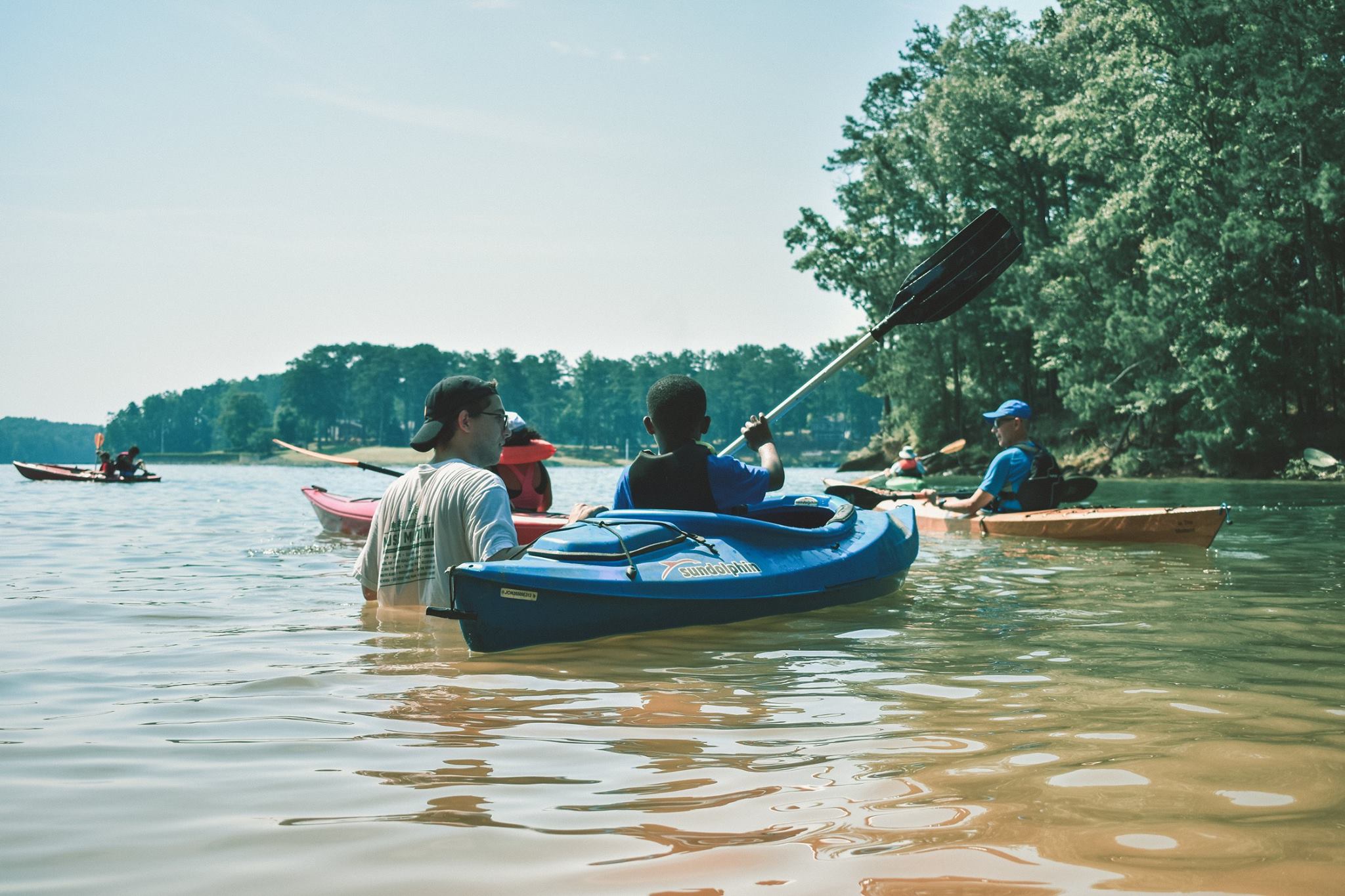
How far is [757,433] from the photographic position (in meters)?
6.52

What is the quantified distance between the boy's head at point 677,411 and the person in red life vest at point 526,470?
10.6ft

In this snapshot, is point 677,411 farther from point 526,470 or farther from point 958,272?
point 958,272

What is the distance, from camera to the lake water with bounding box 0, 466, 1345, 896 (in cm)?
214

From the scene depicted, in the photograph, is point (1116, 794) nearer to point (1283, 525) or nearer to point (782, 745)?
point (782, 745)

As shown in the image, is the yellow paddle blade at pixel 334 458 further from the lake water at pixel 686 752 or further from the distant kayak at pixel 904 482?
the distant kayak at pixel 904 482

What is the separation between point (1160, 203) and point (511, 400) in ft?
387

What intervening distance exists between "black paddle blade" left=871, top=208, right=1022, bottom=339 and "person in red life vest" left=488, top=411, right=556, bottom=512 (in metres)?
3.04

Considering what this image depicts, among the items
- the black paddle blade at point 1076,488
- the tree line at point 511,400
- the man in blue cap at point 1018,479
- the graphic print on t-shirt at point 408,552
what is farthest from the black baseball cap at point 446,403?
the tree line at point 511,400

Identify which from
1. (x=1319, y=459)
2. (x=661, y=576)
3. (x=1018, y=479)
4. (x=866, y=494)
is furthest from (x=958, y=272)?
(x=1319, y=459)

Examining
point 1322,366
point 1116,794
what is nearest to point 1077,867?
point 1116,794

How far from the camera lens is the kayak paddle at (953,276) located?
29.2ft

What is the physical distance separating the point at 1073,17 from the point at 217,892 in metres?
35.9

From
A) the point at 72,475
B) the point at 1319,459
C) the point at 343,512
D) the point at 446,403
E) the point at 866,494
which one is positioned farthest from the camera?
the point at 72,475

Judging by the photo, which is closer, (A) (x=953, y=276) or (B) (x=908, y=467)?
(A) (x=953, y=276)
